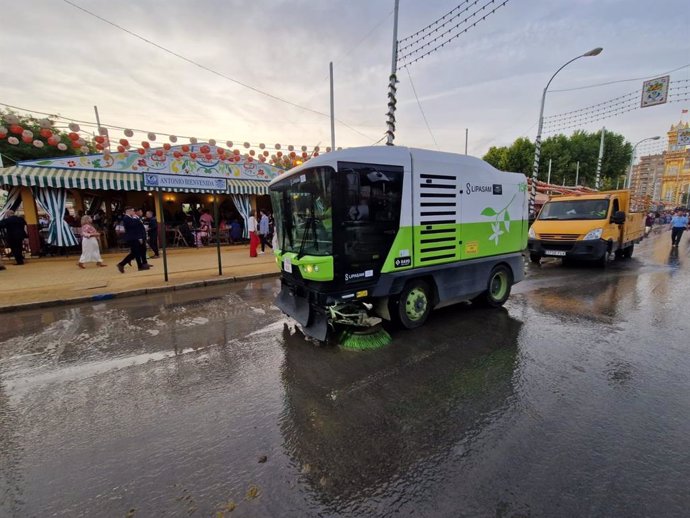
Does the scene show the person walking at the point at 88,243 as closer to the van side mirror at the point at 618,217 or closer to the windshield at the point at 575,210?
the windshield at the point at 575,210

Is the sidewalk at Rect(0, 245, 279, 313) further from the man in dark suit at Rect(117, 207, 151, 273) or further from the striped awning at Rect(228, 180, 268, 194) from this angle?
the striped awning at Rect(228, 180, 268, 194)

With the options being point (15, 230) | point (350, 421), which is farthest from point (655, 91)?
point (15, 230)

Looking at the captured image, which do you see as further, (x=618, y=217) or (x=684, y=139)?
(x=684, y=139)

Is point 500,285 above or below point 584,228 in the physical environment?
below

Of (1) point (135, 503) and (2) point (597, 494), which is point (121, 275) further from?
(2) point (597, 494)

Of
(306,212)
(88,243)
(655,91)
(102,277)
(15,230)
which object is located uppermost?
(655,91)

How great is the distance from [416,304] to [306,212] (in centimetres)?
233

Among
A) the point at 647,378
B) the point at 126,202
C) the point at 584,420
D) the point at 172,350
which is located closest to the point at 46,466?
the point at 172,350

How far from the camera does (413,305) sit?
534cm

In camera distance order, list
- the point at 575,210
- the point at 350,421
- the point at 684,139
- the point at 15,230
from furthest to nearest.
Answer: the point at 684,139 < the point at 575,210 < the point at 15,230 < the point at 350,421

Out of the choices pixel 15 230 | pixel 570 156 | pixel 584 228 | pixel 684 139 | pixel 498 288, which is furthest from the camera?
pixel 570 156

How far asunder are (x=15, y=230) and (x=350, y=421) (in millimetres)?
14064

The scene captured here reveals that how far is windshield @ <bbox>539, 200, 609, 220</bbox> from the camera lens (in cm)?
1110

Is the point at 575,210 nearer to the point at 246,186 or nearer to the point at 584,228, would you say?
the point at 584,228
